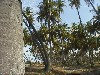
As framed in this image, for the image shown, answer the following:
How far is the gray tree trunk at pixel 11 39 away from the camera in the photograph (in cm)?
1047

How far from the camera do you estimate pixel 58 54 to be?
66500 mm

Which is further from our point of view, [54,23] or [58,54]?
[58,54]

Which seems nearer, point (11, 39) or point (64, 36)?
point (11, 39)

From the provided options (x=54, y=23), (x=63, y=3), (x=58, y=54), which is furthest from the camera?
(x=58, y=54)

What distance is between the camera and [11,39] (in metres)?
10.8

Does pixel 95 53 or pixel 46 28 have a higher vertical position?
pixel 46 28

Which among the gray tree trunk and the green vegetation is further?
the green vegetation

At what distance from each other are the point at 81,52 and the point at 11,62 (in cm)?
5162

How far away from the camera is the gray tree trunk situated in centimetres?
1047

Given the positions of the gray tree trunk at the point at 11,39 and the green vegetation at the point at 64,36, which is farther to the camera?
the green vegetation at the point at 64,36

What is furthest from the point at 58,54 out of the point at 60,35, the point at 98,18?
the point at 98,18

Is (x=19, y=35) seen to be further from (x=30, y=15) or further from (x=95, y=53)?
(x=95, y=53)

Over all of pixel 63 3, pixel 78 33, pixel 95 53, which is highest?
pixel 63 3

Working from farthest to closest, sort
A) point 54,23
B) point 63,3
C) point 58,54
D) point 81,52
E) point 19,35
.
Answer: point 58,54 → point 81,52 → point 63,3 → point 54,23 → point 19,35
